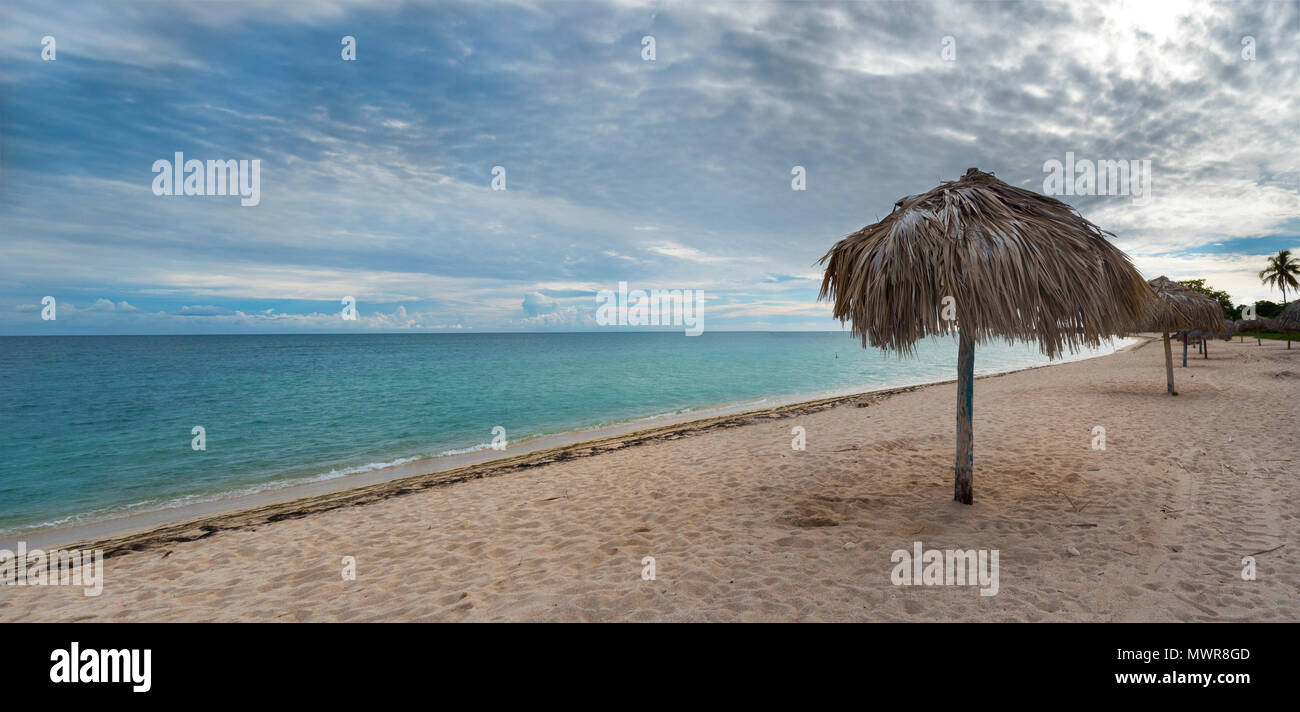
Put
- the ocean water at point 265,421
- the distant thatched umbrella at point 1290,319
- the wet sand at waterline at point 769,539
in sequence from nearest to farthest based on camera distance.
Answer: the wet sand at waterline at point 769,539, the ocean water at point 265,421, the distant thatched umbrella at point 1290,319

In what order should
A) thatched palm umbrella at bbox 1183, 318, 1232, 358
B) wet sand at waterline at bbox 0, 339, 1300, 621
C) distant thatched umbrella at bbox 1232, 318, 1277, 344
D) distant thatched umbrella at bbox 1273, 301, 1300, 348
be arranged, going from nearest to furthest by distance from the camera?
wet sand at waterline at bbox 0, 339, 1300, 621 < thatched palm umbrella at bbox 1183, 318, 1232, 358 < distant thatched umbrella at bbox 1273, 301, 1300, 348 < distant thatched umbrella at bbox 1232, 318, 1277, 344

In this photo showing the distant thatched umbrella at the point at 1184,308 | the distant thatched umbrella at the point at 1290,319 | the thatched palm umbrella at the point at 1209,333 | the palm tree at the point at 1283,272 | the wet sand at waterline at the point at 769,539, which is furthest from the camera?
the palm tree at the point at 1283,272

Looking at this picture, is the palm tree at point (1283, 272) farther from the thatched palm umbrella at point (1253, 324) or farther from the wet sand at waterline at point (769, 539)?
the wet sand at waterline at point (769, 539)

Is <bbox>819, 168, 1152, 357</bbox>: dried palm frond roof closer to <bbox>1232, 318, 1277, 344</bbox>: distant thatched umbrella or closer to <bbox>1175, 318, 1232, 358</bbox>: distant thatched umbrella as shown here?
<bbox>1175, 318, 1232, 358</bbox>: distant thatched umbrella

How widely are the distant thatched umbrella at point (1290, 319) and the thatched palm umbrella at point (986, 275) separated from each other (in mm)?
29901

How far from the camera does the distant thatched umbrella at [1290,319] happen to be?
898 inches

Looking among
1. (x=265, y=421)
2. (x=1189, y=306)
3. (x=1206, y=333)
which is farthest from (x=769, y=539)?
(x=1206, y=333)

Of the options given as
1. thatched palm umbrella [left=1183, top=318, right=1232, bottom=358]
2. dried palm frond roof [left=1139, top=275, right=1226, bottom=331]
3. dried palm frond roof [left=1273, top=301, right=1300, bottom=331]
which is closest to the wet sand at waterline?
dried palm frond roof [left=1139, top=275, right=1226, bottom=331]

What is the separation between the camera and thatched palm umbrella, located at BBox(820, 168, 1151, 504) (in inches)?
178

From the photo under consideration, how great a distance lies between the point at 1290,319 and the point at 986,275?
1289 inches

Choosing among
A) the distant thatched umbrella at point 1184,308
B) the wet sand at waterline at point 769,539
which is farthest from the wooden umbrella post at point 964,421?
the distant thatched umbrella at point 1184,308
